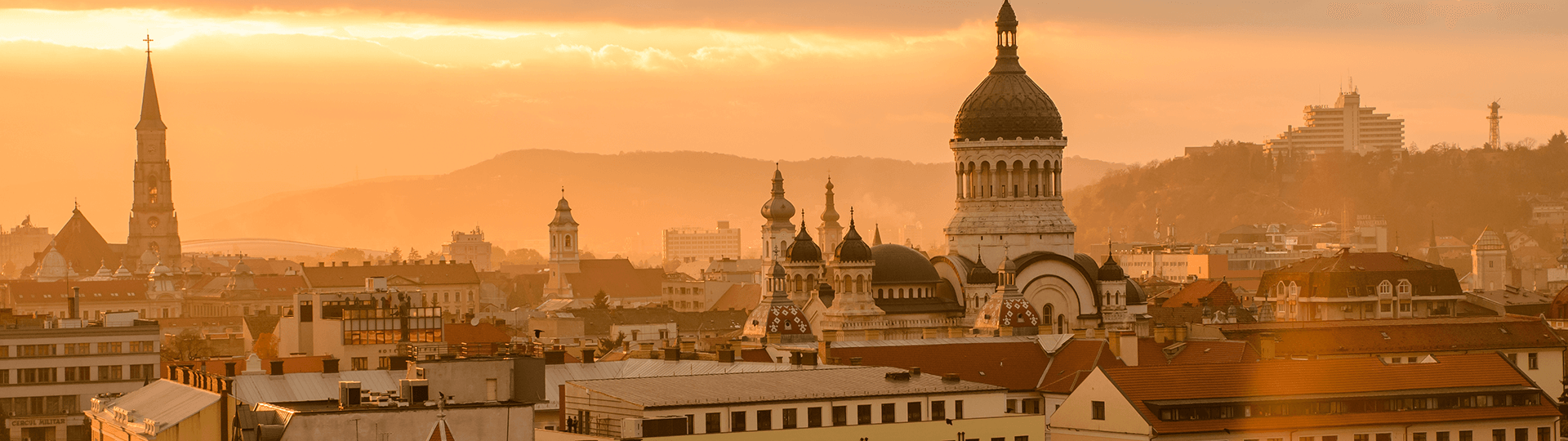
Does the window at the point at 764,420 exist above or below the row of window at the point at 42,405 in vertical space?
above

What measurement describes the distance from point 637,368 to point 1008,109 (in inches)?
1546

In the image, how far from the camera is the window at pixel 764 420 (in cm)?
6034

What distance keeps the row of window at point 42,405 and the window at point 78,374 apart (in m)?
0.85

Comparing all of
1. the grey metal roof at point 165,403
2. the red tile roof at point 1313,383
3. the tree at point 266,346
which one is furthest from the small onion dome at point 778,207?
the grey metal roof at point 165,403

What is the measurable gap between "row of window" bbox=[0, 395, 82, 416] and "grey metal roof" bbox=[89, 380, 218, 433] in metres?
26.9

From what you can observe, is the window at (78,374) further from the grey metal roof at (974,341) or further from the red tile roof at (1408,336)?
the red tile roof at (1408,336)

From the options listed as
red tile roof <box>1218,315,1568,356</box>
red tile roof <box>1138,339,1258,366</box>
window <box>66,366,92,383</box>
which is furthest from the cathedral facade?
window <box>66,366,92,383</box>

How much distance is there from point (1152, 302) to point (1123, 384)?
311ft

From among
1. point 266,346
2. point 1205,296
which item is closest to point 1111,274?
point 266,346

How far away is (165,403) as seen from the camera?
61.0 m

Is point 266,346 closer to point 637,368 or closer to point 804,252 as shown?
point 804,252

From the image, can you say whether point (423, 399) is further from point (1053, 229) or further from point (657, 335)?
point (657, 335)

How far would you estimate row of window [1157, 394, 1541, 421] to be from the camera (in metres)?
66.2

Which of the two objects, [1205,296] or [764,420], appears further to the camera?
[1205,296]
